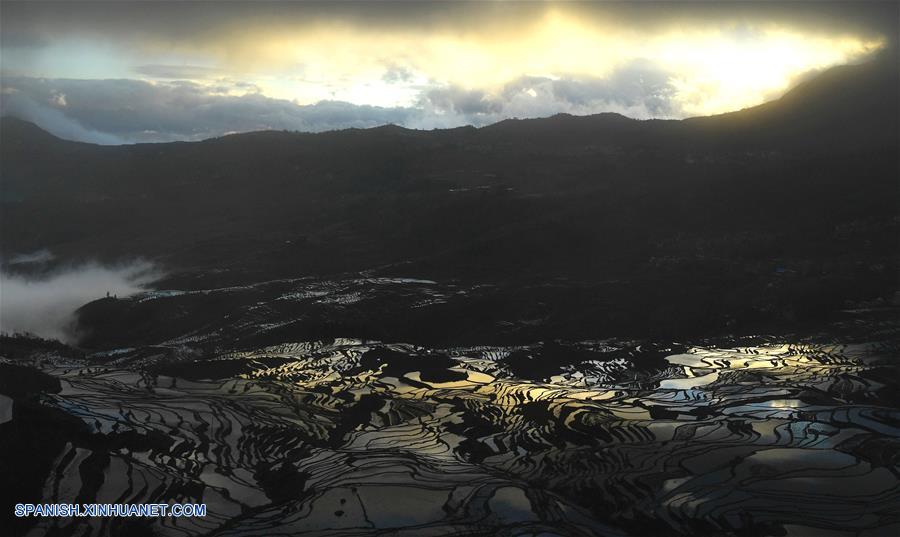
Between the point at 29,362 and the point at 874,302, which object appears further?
the point at 874,302

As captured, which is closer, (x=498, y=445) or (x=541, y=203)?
(x=498, y=445)

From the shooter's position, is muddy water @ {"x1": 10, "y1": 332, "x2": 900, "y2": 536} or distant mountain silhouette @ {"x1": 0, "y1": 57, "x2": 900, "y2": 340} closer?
muddy water @ {"x1": 10, "y1": 332, "x2": 900, "y2": 536}

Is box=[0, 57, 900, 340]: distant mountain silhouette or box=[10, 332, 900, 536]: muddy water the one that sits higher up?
box=[0, 57, 900, 340]: distant mountain silhouette

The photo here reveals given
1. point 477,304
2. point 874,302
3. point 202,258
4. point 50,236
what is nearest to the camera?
point 874,302

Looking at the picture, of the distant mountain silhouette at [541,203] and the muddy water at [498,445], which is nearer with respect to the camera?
the muddy water at [498,445]

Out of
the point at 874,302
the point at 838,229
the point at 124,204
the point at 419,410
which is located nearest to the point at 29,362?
the point at 419,410

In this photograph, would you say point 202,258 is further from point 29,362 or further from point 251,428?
point 251,428

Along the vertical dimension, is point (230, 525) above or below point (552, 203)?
below

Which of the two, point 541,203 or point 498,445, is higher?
point 541,203
